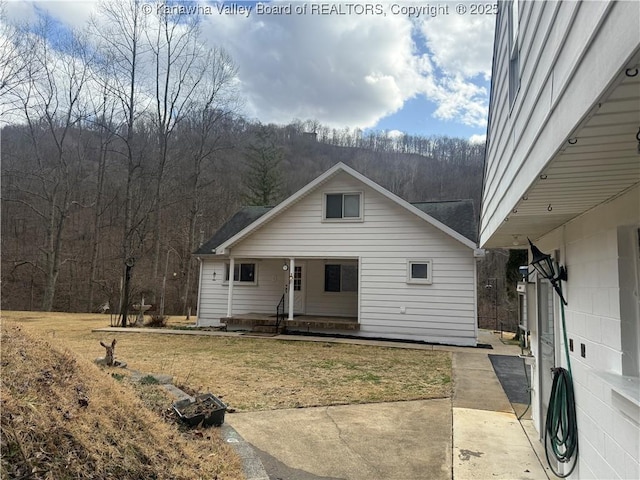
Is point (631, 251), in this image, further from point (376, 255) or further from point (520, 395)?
point (376, 255)

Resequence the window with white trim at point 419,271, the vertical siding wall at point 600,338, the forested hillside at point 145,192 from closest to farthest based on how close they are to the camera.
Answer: the vertical siding wall at point 600,338, the window with white trim at point 419,271, the forested hillside at point 145,192

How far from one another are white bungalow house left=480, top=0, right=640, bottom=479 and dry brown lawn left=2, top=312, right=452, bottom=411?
3154mm

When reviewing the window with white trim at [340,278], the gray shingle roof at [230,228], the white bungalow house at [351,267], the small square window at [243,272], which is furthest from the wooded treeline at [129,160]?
the window with white trim at [340,278]

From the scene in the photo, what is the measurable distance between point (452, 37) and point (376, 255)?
22.1ft

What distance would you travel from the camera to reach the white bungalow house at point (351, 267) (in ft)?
36.7

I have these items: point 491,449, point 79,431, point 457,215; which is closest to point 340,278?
point 457,215

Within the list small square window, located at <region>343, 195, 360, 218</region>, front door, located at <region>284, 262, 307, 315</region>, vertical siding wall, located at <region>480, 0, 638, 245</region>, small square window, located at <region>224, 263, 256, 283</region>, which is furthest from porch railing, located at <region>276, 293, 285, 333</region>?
vertical siding wall, located at <region>480, 0, 638, 245</region>

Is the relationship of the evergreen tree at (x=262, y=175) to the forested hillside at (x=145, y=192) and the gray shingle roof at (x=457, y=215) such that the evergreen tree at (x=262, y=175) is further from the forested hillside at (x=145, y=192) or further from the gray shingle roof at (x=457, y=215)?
the gray shingle roof at (x=457, y=215)

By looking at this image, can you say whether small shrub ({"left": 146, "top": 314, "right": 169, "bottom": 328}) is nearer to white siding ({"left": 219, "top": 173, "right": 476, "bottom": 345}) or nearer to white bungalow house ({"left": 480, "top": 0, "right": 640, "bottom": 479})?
white siding ({"left": 219, "top": 173, "right": 476, "bottom": 345})

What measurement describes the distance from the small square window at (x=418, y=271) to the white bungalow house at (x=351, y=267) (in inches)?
1.1

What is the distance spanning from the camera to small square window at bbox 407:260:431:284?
1136 cm

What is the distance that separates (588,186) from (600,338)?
109cm

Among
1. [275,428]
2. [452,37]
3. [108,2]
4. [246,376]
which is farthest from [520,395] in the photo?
[108,2]

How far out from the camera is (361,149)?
36.2 metres
